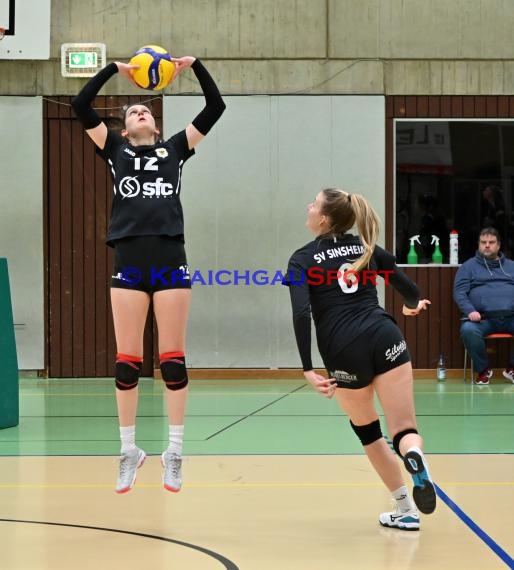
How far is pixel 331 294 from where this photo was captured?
518 centimetres

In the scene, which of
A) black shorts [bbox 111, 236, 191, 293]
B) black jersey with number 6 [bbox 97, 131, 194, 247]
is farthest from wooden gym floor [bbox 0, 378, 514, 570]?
black jersey with number 6 [bbox 97, 131, 194, 247]

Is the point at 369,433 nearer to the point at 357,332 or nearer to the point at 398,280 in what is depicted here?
the point at 357,332

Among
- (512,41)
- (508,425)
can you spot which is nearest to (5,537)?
(508,425)

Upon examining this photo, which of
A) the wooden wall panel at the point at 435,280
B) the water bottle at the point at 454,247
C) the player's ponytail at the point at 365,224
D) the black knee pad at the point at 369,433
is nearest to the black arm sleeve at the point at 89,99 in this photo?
the player's ponytail at the point at 365,224

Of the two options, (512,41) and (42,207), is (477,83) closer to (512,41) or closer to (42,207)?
(512,41)

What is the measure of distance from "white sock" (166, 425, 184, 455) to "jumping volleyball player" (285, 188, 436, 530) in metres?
0.90

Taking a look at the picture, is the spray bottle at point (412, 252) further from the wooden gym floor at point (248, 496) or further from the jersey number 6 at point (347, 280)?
the jersey number 6 at point (347, 280)

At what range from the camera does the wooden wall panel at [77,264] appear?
13.3 meters

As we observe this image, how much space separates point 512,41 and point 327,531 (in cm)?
936

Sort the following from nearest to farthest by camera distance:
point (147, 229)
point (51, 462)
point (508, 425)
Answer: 1. point (147, 229)
2. point (51, 462)
3. point (508, 425)

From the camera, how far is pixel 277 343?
13219 millimetres

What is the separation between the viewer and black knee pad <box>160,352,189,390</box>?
5.60 metres

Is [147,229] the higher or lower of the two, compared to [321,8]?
lower

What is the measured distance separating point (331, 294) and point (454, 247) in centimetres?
819
